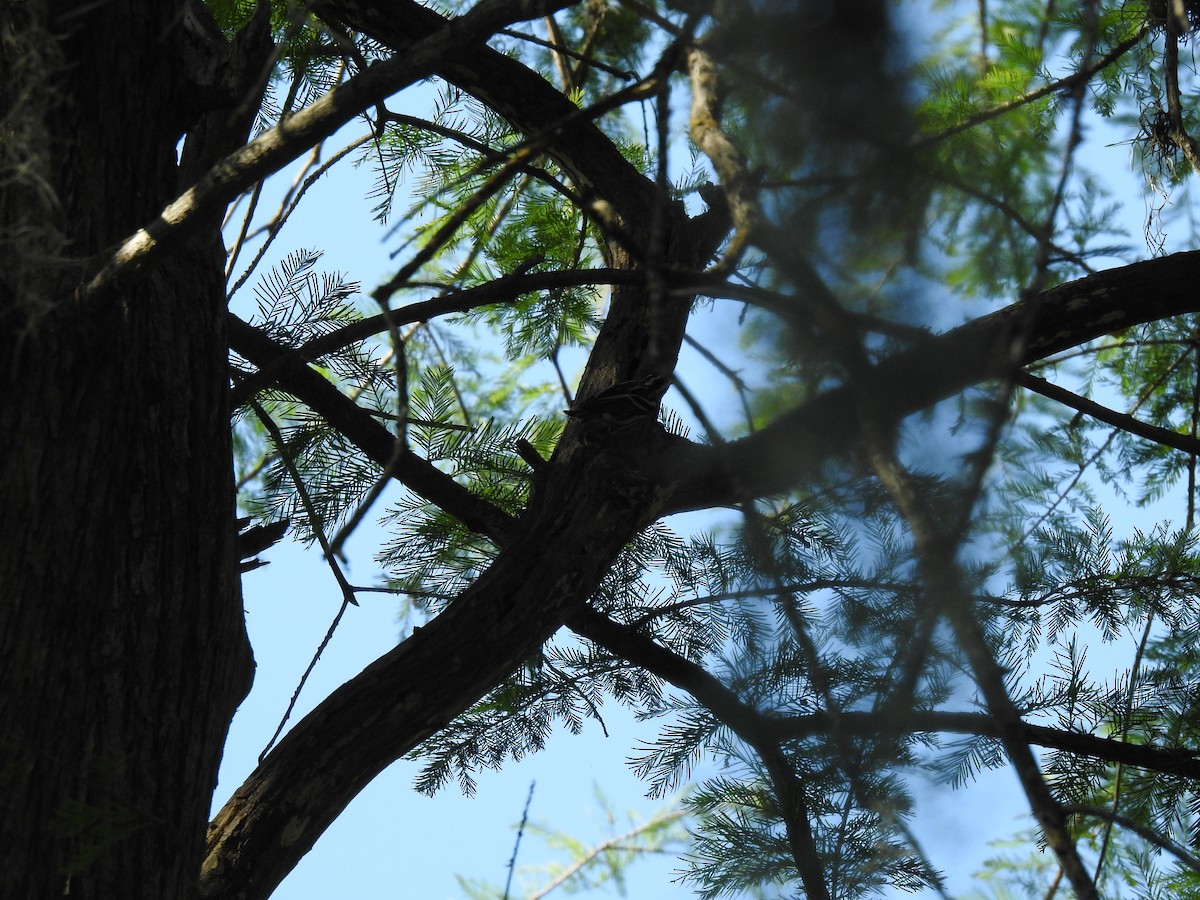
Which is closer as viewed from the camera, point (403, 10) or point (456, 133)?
point (403, 10)

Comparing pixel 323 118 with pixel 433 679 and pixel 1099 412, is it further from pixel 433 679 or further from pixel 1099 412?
pixel 1099 412

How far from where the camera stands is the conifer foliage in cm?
64

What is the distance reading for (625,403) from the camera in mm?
1492

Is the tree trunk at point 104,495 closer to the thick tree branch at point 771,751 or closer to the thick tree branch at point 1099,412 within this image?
the thick tree branch at point 771,751

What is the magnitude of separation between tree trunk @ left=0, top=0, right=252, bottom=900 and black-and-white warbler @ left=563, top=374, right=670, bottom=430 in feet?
1.66

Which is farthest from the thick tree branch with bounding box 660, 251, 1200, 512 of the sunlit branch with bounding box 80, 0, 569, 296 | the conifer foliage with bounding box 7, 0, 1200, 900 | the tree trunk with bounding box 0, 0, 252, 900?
the tree trunk with bounding box 0, 0, 252, 900

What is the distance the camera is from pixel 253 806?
50.3 inches

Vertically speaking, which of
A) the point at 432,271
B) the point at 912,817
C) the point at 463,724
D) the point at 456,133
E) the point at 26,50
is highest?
the point at 432,271

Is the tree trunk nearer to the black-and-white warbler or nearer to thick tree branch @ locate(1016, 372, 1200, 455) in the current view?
the black-and-white warbler

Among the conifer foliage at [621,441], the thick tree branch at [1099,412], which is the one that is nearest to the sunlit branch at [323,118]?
the conifer foliage at [621,441]

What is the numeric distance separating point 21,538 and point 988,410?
3.10ft

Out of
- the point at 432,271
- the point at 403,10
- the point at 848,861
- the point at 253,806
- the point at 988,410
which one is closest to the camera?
the point at 988,410

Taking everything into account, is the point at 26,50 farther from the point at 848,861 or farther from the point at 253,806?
the point at 848,861

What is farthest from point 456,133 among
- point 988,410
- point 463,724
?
point 988,410
